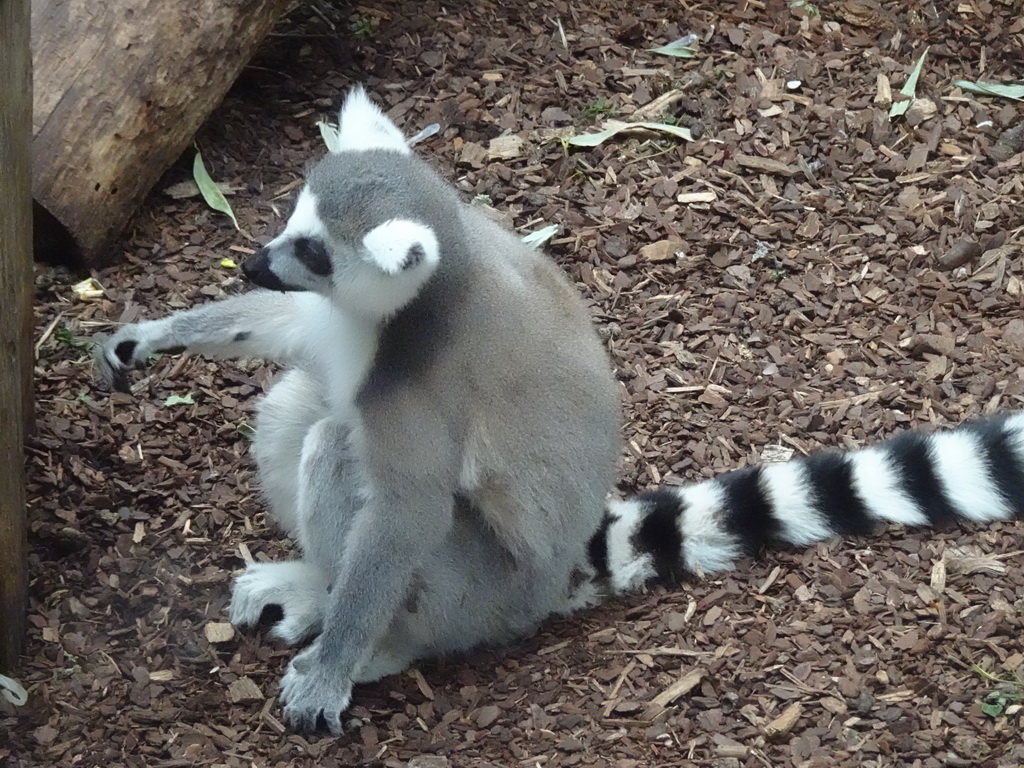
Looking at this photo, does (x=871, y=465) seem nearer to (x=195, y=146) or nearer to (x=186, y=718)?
(x=186, y=718)

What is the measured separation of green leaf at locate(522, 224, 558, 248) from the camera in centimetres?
593

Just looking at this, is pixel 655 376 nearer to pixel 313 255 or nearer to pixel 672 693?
pixel 672 693

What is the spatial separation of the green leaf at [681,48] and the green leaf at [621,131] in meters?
0.64

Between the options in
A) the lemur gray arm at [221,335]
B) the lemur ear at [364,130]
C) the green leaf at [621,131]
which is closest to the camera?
the lemur ear at [364,130]

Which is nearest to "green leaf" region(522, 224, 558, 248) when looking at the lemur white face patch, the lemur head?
the lemur head

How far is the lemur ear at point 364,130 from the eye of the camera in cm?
424

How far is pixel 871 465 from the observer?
455 centimetres

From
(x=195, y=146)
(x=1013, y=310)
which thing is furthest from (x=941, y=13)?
(x=195, y=146)

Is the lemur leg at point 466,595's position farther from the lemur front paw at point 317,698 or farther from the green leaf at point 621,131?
the green leaf at point 621,131

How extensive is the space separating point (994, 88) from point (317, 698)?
A: 511cm

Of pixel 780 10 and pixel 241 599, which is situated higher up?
pixel 780 10

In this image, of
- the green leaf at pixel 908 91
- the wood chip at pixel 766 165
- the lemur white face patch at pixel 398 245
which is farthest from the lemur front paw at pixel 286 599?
the green leaf at pixel 908 91

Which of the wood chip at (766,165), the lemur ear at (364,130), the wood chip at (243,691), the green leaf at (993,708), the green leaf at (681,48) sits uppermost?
the lemur ear at (364,130)

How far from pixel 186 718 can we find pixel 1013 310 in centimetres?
407
